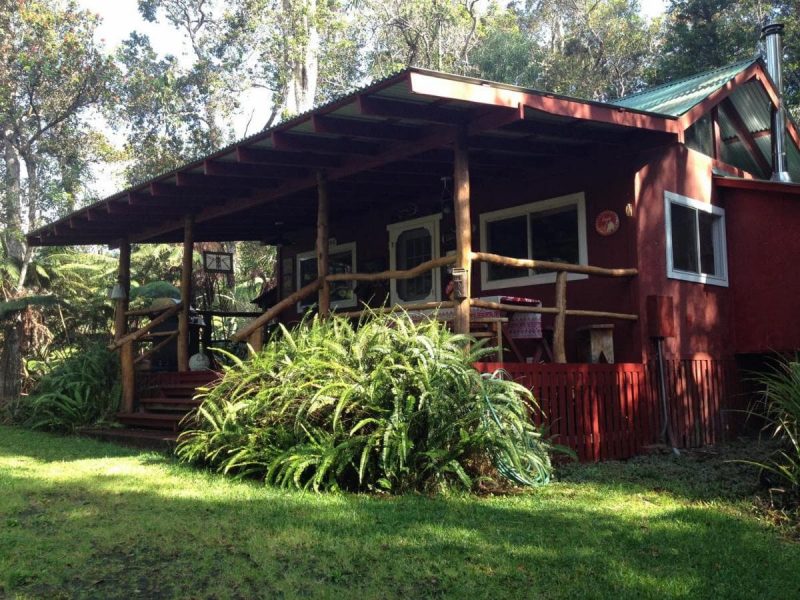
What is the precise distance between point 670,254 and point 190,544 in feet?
22.3

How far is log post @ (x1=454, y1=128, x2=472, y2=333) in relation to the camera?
6.85m

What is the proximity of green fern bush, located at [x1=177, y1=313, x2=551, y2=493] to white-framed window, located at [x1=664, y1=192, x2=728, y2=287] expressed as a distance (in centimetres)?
374

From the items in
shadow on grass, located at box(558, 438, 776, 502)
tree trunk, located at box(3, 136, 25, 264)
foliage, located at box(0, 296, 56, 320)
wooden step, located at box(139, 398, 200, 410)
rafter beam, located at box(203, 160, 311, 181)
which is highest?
tree trunk, located at box(3, 136, 25, 264)

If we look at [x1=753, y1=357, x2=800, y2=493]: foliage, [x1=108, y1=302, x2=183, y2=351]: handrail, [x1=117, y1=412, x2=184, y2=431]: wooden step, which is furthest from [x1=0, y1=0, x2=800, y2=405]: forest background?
[x1=753, y1=357, x2=800, y2=493]: foliage

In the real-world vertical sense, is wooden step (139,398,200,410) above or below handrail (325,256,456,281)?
below

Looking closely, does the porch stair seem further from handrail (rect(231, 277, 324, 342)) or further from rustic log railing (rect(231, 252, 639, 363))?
rustic log railing (rect(231, 252, 639, 363))

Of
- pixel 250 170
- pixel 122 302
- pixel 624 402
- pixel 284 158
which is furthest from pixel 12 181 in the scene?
pixel 624 402

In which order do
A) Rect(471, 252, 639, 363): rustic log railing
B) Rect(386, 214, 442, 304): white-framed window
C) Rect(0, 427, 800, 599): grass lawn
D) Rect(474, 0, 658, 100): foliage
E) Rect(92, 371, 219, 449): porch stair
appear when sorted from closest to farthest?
Rect(0, 427, 800, 599): grass lawn < Rect(471, 252, 639, 363): rustic log railing < Rect(92, 371, 219, 449): porch stair < Rect(386, 214, 442, 304): white-framed window < Rect(474, 0, 658, 100): foliage

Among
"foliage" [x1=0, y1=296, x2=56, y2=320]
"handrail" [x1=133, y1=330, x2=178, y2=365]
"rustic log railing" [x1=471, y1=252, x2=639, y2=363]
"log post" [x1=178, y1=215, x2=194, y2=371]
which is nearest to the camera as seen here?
"rustic log railing" [x1=471, y1=252, x2=639, y2=363]

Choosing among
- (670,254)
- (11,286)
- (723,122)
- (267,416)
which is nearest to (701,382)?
(670,254)

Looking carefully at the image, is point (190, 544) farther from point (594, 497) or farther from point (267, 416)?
point (594, 497)

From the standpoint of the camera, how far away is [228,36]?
2764cm

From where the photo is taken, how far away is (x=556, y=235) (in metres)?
9.52

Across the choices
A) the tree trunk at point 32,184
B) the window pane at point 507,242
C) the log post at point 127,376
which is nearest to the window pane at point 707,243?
the window pane at point 507,242
